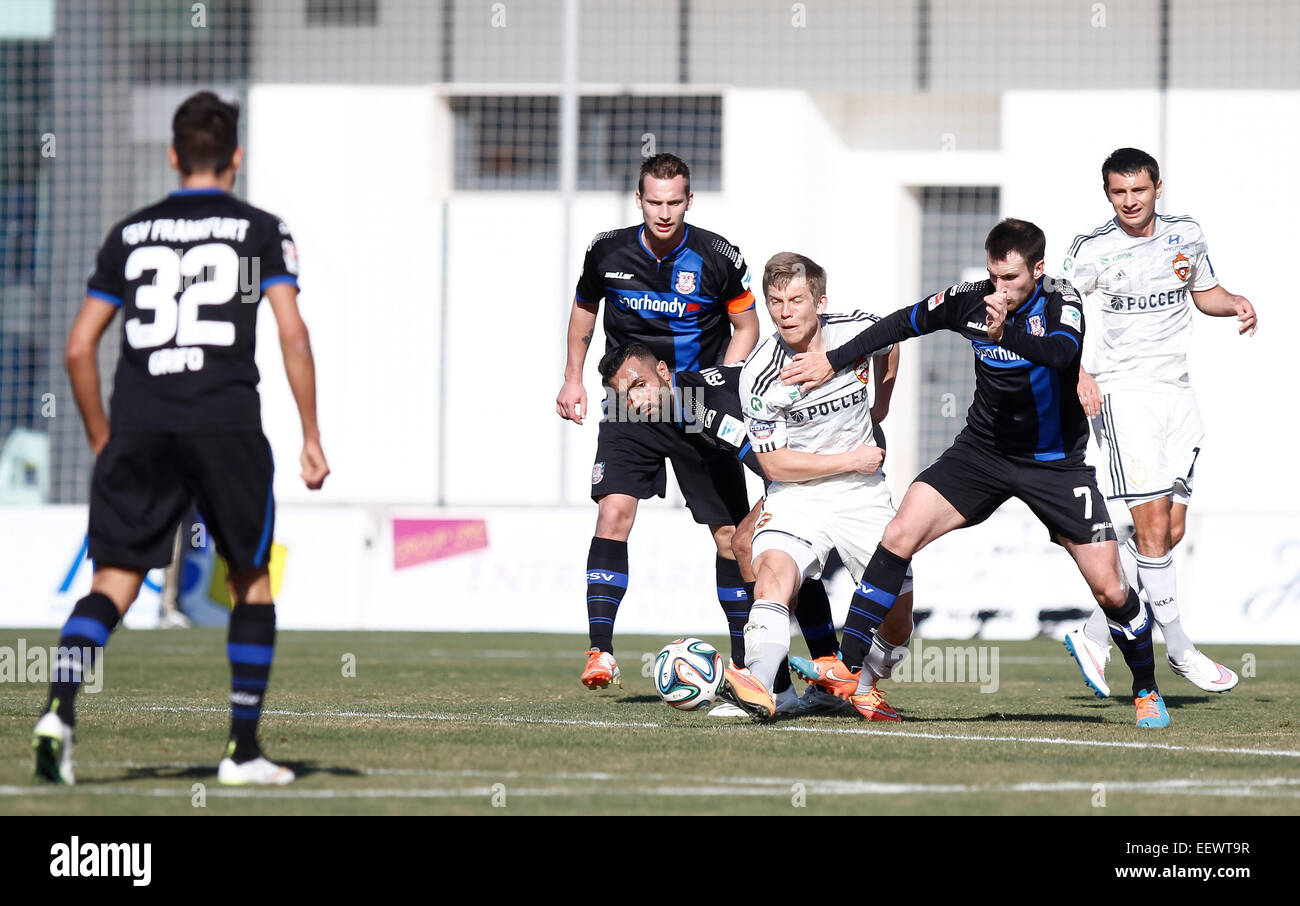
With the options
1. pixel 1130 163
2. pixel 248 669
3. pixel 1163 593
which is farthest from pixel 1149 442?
pixel 248 669

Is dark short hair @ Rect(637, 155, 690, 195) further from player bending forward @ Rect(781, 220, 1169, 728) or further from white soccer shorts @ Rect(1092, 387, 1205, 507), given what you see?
white soccer shorts @ Rect(1092, 387, 1205, 507)

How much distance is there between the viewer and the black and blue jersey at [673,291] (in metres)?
7.65

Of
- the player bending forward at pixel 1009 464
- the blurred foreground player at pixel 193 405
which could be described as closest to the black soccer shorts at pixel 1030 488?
the player bending forward at pixel 1009 464

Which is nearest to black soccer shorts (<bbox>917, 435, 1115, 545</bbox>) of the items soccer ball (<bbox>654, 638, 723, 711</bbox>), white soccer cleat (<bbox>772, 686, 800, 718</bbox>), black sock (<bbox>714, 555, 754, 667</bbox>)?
white soccer cleat (<bbox>772, 686, 800, 718</bbox>)

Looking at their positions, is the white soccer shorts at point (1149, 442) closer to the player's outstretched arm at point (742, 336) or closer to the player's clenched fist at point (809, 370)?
the player's outstretched arm at point (742, 336)

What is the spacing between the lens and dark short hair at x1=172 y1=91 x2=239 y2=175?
485cm

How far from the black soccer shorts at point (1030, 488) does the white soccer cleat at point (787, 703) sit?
95 cm

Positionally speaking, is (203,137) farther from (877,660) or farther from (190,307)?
(877,660)

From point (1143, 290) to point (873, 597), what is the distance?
2370 millimetres

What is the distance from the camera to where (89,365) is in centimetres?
487

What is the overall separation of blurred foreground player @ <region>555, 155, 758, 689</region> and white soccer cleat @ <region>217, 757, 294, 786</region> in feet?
9.50
